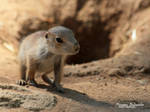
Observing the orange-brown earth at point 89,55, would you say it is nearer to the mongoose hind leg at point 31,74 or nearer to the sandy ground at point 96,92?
the sandy ground at point 96,92

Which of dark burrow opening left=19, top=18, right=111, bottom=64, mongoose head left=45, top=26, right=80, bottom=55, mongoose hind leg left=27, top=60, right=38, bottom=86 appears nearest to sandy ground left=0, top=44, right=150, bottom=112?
mongoose hind leg left=27, top=60, right=38, bottom=86

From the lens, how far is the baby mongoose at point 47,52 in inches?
141

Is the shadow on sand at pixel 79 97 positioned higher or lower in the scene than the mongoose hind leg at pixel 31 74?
lower

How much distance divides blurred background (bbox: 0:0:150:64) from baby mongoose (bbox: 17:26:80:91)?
2.88 m

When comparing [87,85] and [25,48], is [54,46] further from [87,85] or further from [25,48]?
[87,85]

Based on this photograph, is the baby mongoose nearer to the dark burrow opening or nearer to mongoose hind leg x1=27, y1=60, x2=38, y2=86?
mongoose hind leg x1=27, y1=60, x2=38, y2=86

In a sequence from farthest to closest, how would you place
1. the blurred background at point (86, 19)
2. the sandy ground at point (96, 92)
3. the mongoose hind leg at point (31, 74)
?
the blurred background at point (86, 19), the mongoose hind leg at point (31, 74), the sandy ground at point (96, 92)

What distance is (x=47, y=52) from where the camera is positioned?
386cm

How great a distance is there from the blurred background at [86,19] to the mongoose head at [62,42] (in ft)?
11.5

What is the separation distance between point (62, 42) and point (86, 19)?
497 centimetres

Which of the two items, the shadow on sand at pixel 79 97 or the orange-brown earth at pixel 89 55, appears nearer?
the orange-brown earth at pixel 89 55

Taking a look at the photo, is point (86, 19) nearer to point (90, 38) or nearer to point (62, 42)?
point (90, 38)

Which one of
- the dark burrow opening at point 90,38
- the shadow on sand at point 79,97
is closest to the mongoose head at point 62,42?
the shadow on sand at point 79,97

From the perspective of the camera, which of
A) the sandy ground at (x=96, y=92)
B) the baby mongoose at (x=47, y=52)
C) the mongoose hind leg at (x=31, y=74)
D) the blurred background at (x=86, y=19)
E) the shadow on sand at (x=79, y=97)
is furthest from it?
the blurred background at (x=86, y=19)
